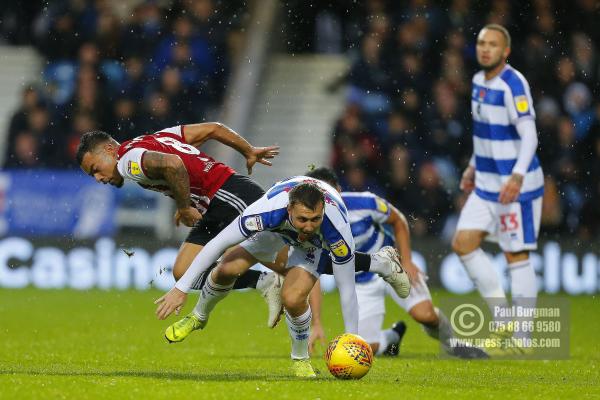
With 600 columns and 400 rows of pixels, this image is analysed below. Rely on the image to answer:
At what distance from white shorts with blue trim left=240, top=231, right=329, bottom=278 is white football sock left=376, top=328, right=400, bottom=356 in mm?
1688

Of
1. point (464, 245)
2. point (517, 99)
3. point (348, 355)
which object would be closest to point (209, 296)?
point (348, 355)

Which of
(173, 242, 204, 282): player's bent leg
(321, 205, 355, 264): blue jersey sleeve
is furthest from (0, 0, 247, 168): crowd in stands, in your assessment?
Answer: (321, 205, 355, 264): blue jersey sleeve

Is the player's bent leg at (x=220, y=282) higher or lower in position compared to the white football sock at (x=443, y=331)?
higher

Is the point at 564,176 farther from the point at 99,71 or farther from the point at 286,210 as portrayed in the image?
the point at 286,210

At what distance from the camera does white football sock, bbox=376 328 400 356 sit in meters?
10.3

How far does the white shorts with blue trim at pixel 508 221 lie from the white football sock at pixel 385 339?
40.2 inches

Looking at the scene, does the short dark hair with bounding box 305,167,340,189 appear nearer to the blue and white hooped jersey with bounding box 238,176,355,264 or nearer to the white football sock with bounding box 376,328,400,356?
the blue and white hooped jersey with bounding box 238,176,355,264

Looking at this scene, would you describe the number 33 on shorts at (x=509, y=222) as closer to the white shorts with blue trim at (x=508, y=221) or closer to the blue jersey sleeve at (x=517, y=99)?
the white shorts with blue trim at (x=508, y=221)

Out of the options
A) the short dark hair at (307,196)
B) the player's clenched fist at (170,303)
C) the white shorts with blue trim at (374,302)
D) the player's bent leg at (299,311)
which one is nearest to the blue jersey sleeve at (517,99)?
the white shorts with blue trim at (374,302)

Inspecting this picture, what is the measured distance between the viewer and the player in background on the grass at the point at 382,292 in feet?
32.7

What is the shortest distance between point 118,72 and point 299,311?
1022cm

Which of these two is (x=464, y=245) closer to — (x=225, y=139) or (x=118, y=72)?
(x=225, y=139)

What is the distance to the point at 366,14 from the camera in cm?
1881

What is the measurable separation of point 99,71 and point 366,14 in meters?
3.97
